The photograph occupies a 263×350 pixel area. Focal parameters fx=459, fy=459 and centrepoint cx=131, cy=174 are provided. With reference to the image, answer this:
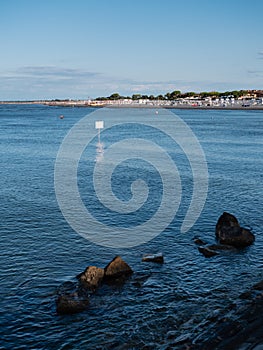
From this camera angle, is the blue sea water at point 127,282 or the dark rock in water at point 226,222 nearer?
the blue sea water at point 127,282

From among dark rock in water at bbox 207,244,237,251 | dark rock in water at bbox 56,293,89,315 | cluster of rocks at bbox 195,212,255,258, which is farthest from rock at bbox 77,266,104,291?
dark rock in water at bbox 207,244,237,251

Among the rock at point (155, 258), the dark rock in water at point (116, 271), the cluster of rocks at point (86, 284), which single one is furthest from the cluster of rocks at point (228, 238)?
the cluster of rocks at point (86, 284)

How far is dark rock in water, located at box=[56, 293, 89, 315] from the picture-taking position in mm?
15016

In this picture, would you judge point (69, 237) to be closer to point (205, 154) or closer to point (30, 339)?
point (30, 339)

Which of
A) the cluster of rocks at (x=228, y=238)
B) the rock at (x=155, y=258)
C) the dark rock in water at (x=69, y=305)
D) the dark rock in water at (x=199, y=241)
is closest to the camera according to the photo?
the dark rock in water at (x=69, y=305)

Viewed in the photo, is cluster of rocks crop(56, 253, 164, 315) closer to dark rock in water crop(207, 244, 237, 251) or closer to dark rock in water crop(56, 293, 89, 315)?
dark rock in water crop(56, 293, 89, 315)

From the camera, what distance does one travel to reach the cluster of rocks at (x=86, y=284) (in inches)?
595

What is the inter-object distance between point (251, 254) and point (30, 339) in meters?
10.8

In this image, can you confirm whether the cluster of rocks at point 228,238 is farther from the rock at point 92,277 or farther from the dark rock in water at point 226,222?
the rock at point 92,277

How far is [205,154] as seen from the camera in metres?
55.0

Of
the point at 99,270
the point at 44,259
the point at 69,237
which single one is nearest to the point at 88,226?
the point at 69,237

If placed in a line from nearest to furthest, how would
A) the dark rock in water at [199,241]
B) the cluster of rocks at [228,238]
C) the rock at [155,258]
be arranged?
the rock at [155,258] → the cluster of rocks at [228,238] → the dark rock in water at [199,241]

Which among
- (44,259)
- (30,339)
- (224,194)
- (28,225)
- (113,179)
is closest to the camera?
(30,339)

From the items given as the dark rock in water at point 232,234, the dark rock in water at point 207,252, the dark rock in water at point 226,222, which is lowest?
the dark rock in water at point 207,252
